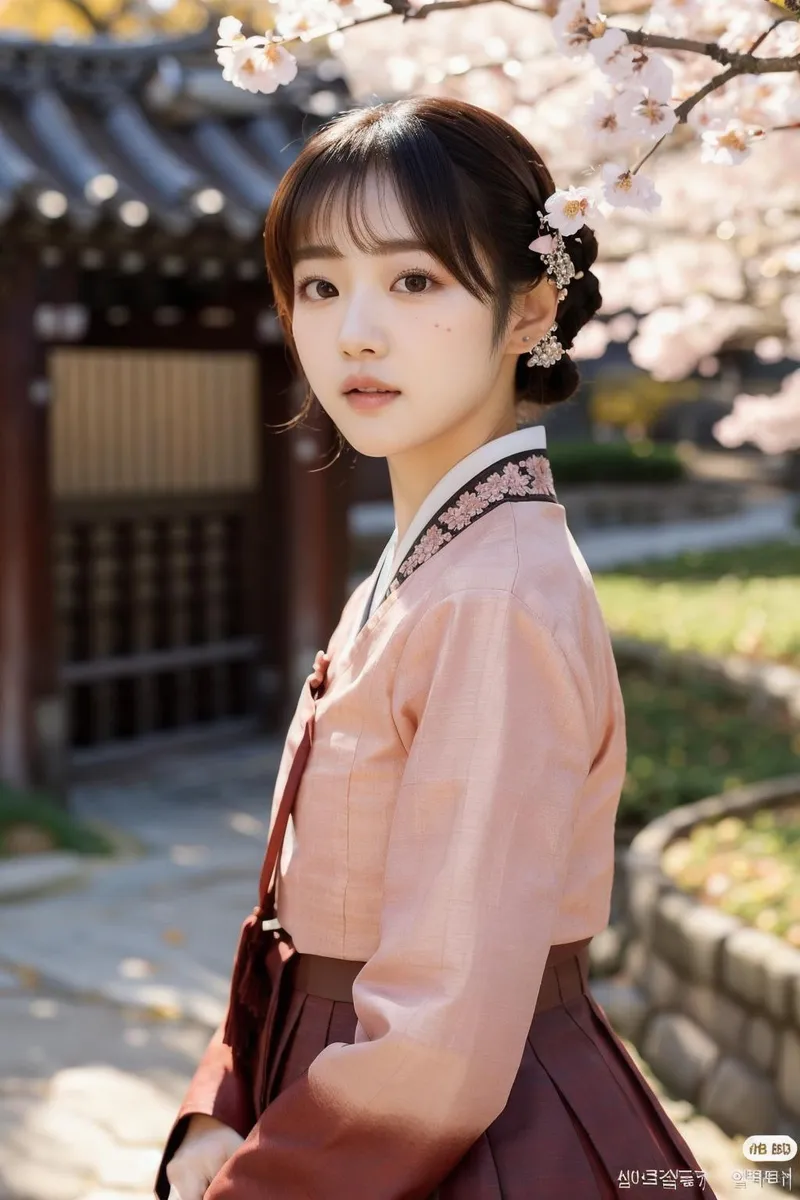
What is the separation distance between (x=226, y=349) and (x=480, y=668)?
23.0ft

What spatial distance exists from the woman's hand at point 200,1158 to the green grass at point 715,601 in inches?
298

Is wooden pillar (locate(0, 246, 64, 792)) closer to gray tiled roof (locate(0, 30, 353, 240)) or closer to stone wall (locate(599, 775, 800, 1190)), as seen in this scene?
gray tiled roof (locate(0, 30, 353, 240))

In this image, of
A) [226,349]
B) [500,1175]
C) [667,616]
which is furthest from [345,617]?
[667,616]

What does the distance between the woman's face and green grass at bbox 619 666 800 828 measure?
429 cm

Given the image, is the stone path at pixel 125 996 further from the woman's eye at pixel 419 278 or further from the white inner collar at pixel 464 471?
the woman's eye at pixel 419 278

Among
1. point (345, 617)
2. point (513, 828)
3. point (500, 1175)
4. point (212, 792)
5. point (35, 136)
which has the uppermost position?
point (35, 136)

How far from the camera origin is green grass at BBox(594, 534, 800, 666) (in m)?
9.56

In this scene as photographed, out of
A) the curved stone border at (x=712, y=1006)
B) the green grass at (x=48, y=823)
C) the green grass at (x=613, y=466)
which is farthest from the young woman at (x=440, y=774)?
the green grass at (x=613, y=466)

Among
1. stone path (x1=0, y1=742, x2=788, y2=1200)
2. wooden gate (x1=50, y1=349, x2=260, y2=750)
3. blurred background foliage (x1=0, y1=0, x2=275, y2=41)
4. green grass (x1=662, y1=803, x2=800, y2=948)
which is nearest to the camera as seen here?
stone path (x1=0, y1=742, x2=788, y2=1200)

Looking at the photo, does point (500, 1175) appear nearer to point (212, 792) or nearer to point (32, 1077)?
point (32, 1077)

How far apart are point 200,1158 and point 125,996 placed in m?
3.37

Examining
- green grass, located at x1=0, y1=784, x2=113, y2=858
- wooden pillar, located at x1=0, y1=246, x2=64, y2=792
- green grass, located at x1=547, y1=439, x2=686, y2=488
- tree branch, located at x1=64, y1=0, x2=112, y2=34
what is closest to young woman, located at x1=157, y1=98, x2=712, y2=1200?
green grass, located at x1=0, y1=784, x2=113, y2=858

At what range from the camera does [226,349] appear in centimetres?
817

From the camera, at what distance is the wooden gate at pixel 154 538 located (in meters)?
7.83
